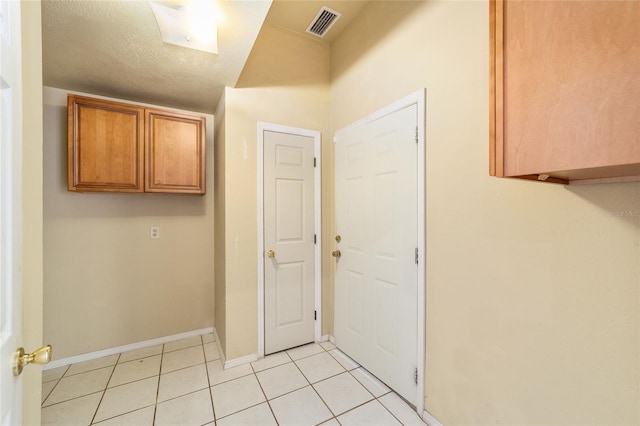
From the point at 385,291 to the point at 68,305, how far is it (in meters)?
2.75

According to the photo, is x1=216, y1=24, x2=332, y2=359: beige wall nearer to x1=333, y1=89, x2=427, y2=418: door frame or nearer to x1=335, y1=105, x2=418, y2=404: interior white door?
x1=335, y1=105, x2=418, y2=404: interior white door

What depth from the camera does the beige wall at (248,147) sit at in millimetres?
2189

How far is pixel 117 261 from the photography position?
242 cm

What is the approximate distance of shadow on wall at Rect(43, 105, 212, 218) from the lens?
7.13 ft

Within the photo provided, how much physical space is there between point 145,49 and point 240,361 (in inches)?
97.2

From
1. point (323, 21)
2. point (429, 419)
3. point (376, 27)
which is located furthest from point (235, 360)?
point (323, 21)

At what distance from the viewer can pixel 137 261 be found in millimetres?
2500

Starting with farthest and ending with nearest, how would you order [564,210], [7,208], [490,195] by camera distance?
[490,195]
[564,210]
[7,208]

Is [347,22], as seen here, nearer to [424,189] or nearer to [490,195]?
[424,189]

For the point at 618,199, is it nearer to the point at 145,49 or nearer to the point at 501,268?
the point at 501,268

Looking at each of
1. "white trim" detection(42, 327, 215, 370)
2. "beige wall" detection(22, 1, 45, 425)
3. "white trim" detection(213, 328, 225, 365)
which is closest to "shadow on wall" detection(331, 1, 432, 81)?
"beige wall" detection(22, 1, 45, 425)

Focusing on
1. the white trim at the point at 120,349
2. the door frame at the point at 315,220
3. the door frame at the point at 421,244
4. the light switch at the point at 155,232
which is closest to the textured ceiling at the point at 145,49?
the door frame at the point at 315,220

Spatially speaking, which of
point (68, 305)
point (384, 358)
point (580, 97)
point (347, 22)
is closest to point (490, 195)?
point (580, 97)

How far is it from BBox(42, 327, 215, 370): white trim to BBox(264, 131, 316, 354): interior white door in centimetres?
97
